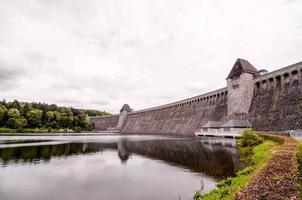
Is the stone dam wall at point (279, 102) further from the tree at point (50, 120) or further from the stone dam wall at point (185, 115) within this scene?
the tree at point (50, 120)

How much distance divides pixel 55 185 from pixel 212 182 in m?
8.96

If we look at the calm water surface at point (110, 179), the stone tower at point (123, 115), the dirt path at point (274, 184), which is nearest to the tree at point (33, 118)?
the stone tower at point (123, 115)

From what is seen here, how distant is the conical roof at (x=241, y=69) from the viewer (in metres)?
52.5


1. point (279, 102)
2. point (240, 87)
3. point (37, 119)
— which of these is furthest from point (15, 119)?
point (279, 102)

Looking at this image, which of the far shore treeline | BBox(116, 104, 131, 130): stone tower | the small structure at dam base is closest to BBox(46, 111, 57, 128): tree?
the far shore treeline

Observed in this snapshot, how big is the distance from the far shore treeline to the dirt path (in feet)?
294

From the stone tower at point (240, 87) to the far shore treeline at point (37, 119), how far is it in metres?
69.5

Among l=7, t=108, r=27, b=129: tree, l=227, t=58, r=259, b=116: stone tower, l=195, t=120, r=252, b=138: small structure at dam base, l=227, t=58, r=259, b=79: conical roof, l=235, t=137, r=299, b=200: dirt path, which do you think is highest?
l=227, t=58, r=259, b=79: conical roof

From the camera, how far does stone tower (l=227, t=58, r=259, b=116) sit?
49.8 meters

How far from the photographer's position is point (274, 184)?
7.95 meters

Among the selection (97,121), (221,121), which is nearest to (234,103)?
(221,121)

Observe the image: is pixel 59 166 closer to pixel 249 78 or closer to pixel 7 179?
pixel 7 179

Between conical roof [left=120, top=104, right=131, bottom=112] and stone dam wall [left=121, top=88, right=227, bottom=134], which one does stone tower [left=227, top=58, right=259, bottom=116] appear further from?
conical roof [left=120, top=104, right=131, bottom=112]

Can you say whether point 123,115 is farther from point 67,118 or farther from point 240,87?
point 240,87
